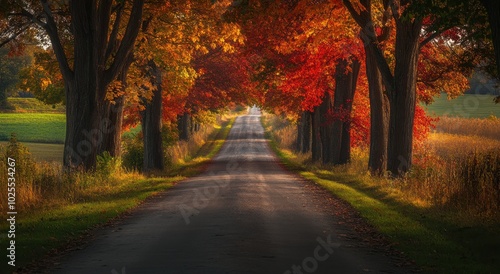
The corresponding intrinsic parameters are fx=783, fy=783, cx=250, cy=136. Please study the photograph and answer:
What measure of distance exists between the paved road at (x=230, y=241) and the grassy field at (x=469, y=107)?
239 feet

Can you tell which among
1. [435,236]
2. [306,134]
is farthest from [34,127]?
[435,236]

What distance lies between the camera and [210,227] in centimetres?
1614

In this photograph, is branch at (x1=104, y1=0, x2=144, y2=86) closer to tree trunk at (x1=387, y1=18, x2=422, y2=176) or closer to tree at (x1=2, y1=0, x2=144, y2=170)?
tree at (x1=2, y1=0, x2=144, y2=170)

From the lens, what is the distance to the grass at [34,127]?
261 ft

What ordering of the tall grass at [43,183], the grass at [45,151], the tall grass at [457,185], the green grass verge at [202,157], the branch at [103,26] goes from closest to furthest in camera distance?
the tall grass at [457,185], the tall grass at [43,183], the branch at [103,26], the green grass verge at [202,157], the grass at [45,151]

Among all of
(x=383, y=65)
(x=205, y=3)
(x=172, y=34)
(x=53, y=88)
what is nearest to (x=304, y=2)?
(x=383, y=65)

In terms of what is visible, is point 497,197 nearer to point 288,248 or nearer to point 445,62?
point 288,248

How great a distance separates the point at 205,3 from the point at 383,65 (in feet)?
26.2

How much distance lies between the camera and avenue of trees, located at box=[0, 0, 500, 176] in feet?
84.7

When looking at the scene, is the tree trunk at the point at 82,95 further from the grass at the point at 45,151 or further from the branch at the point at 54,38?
the grass at the point at 45,151

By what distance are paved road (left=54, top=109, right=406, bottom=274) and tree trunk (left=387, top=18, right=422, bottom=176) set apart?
18.1 ft

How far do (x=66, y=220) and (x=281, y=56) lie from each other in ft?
80.2

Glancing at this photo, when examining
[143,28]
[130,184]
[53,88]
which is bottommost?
[130,184]

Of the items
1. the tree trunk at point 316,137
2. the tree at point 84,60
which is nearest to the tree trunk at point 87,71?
the tree at point 84,60
